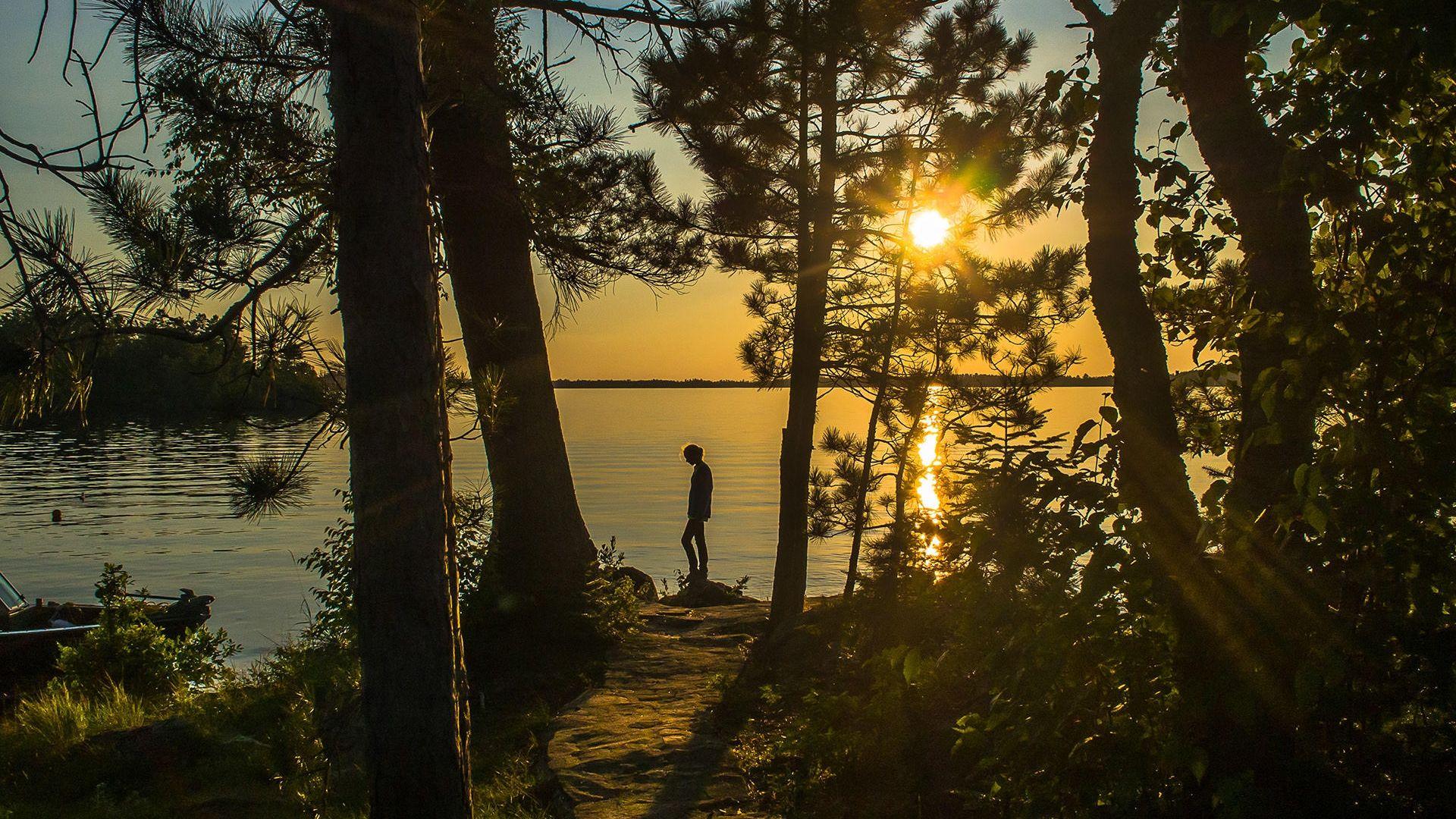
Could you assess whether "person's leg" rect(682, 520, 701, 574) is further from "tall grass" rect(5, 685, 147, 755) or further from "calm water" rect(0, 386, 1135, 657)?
"tall grass" rect(5, 685, 147, 755)

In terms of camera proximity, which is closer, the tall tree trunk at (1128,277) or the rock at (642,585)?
the tall tree trunk at (1128,277)

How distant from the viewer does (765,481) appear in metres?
45.3

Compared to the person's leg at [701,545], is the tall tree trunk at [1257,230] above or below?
above

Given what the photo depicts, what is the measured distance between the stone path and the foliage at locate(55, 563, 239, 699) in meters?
4.90

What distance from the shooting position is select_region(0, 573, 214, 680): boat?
10164mm

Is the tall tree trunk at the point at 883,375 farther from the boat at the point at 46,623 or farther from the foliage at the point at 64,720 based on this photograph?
the boat at the point at 46,623

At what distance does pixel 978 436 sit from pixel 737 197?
7388mm

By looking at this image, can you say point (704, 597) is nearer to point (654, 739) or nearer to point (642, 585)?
point (642, 585)

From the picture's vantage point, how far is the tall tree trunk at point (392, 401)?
353 cm

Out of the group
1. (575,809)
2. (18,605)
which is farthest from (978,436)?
(18,605)

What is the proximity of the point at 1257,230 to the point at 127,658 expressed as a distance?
10.7 metres

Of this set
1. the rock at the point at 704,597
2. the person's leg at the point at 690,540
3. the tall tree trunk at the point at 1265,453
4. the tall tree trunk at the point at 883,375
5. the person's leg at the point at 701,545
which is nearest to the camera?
the tall tree trunk at the point at 1265,453

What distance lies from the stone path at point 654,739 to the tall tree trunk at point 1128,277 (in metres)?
2.89

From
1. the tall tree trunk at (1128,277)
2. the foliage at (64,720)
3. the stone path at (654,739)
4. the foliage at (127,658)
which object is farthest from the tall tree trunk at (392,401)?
the foliage at (127,658)
